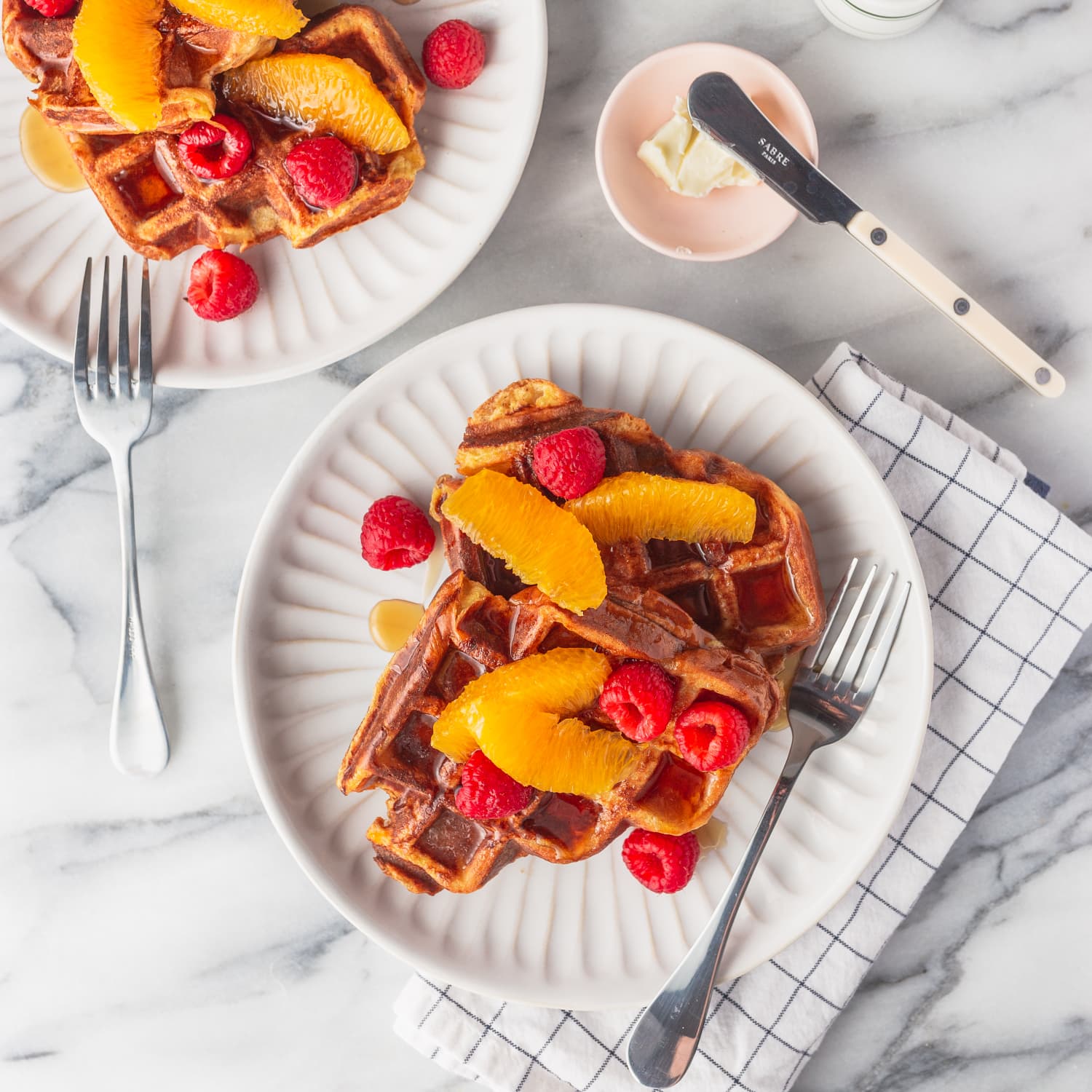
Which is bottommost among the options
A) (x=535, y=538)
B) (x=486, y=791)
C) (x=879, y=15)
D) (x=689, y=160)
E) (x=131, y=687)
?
(x=131, y=687)

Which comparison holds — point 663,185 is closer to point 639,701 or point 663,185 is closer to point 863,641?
point 863,641

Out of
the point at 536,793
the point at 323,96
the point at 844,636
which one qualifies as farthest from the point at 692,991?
the point at 323,96

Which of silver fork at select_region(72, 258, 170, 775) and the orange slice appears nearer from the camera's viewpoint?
the orange slice

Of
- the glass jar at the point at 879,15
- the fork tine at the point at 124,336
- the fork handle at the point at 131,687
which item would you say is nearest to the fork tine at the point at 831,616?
the glass jar at the point at 879,15

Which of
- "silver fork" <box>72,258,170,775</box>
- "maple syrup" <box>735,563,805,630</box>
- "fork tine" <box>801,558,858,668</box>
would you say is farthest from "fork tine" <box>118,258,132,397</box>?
"fork tine" <box>801,558,858,668</box>

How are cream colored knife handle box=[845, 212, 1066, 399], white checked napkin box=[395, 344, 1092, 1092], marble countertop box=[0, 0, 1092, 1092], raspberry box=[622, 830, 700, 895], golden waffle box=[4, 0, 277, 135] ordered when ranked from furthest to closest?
1. marble countertop box=[0, 0, 1092, 1092]
2. white checked napkin box=[395, 344, 1092, 1092]
3. cream colored knife handle box=[845, 212, 1066, 399]
4. raspberry box=[622, 830, 700, 895]
5. golden waffle box=[4, 0, 277, 135]

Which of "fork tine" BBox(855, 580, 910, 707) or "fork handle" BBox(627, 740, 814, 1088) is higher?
"fork tine" BBox(855, 580, 910, 707)

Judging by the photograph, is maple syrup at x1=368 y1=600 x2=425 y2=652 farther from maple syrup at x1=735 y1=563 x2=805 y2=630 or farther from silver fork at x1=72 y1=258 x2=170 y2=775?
maple syrup at x1=735 y1=563 x2=805 y2=630

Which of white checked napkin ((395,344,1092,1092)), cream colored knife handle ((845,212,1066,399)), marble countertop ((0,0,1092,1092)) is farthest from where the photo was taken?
marble countertop ((0,0,1092,1092))
